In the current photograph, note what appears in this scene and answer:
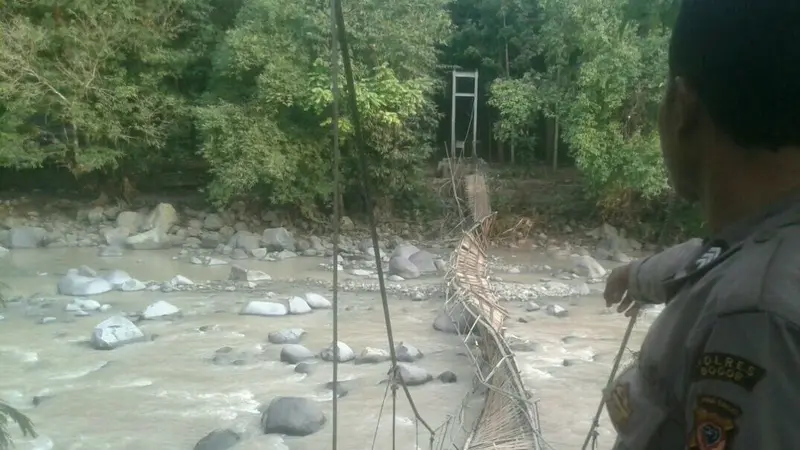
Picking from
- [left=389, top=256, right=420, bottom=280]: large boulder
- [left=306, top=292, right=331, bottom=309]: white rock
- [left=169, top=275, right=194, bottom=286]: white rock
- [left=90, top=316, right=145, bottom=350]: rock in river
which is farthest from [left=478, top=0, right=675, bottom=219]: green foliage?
[left=90, top=316, right=145, bottom=350]: rock in river

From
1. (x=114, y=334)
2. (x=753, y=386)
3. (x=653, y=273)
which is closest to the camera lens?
(x=753, y=386)

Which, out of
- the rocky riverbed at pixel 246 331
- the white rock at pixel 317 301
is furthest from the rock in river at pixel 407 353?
the white rock at pixel 317 301

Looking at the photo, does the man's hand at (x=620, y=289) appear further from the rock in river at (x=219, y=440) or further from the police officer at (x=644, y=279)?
the rock in river at (x=219, y=440)

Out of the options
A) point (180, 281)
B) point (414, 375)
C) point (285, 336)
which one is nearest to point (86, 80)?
point (180, 281)

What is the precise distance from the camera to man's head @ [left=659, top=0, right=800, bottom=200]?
0.43 meters

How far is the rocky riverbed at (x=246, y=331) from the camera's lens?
2467 mm

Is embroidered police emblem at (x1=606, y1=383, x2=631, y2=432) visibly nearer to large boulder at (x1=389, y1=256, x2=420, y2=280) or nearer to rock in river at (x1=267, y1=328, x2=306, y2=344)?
rock in river at (x1=267, y1=328, x2=306, y2=344)

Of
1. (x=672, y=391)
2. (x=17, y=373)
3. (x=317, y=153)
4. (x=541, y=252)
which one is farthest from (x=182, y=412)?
(x=317, y=153)

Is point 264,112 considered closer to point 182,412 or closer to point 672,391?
point 182,412

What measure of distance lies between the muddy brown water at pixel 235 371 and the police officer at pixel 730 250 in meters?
0.90

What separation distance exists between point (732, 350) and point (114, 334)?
3.49 metres

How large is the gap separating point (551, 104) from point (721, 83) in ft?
16.0

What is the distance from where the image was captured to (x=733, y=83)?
1.44 feet

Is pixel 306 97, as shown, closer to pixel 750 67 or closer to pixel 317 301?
pixel 317 301
